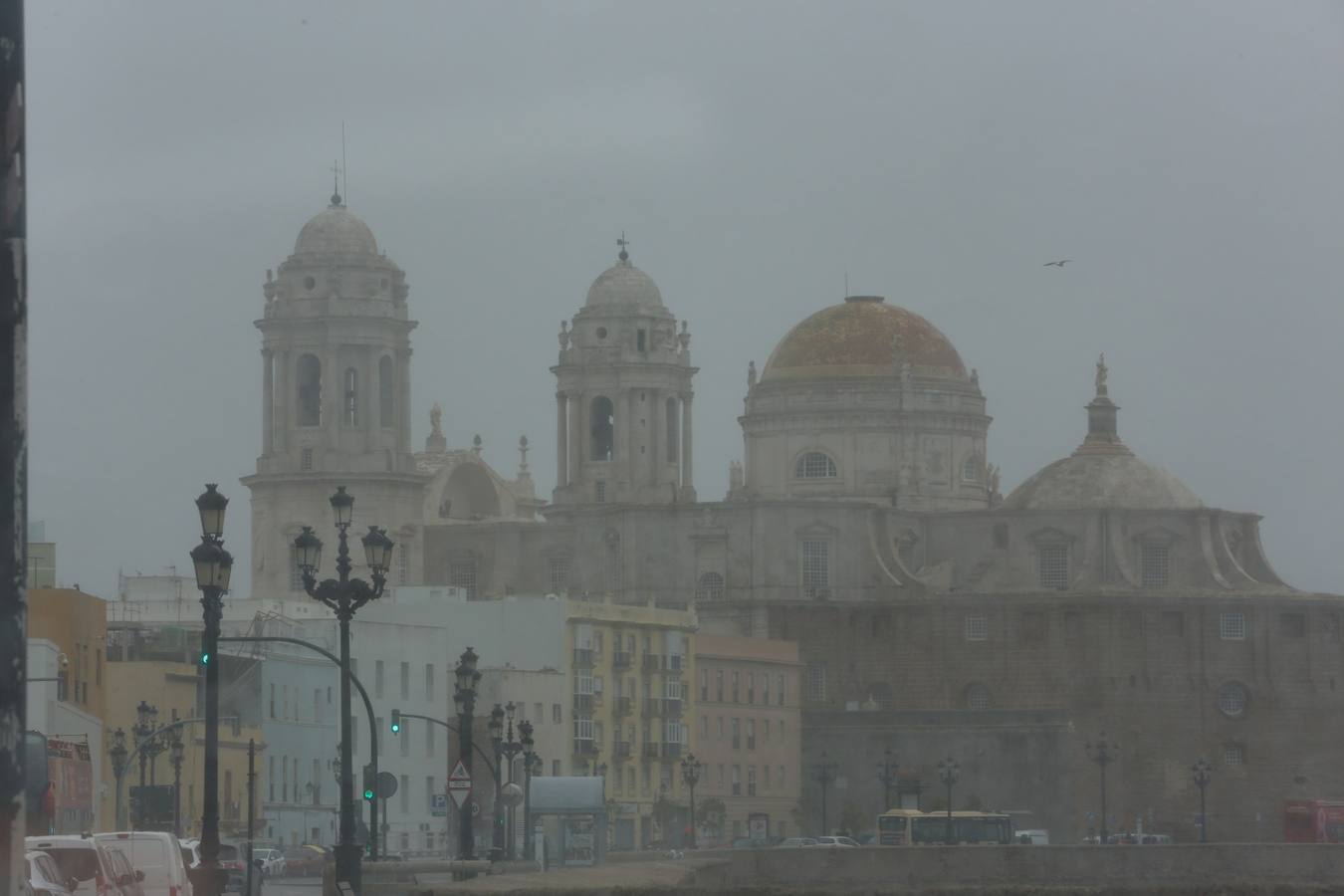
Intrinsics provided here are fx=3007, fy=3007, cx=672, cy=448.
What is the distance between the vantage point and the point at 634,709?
88000 mm

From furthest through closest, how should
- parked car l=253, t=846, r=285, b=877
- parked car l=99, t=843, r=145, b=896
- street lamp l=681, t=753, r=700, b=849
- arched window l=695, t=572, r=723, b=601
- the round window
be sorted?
1. arched window l=695, t=572, r=723, b=601
2. the round window
3. street lamp l=681, t=753, r=700, b=849
4. parked car l=253, t=846, r=285, b=877
5. parked car l=99, t=843, r=145, b=896

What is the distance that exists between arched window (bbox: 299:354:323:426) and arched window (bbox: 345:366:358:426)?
39.9 inches

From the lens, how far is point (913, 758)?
97812 millimetres

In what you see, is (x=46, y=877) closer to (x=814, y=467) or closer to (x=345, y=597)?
(x=345, y=597)

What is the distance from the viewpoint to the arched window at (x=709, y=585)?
102 metres

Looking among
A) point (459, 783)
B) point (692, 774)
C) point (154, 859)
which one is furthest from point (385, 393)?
point (154, 859)

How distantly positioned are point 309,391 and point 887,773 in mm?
23027

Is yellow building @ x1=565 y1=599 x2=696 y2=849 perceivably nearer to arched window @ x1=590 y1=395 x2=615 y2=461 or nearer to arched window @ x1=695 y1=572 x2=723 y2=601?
arched window @ x1=695 y1=572 x2=723 y2=601

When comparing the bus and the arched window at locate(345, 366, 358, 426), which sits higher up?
the arched window at locate(345, 366, 358, 426)

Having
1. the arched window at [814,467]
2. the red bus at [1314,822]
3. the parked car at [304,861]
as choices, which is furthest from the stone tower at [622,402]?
the parked car at [304,861]

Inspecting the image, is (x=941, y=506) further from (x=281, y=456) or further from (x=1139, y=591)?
(x=281, y=456)

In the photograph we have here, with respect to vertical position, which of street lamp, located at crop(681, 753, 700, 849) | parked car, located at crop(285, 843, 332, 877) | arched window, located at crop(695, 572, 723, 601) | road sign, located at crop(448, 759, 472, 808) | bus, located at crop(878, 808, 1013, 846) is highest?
arched window, located at crop(695, 572, 723, 601)

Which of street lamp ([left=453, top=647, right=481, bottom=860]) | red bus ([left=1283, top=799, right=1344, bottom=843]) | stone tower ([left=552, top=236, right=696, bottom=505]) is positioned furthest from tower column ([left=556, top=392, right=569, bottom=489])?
street lamp ([left=453, top=647, right=481, bottom=860])

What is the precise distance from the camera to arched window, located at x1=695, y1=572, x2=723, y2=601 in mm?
101875
